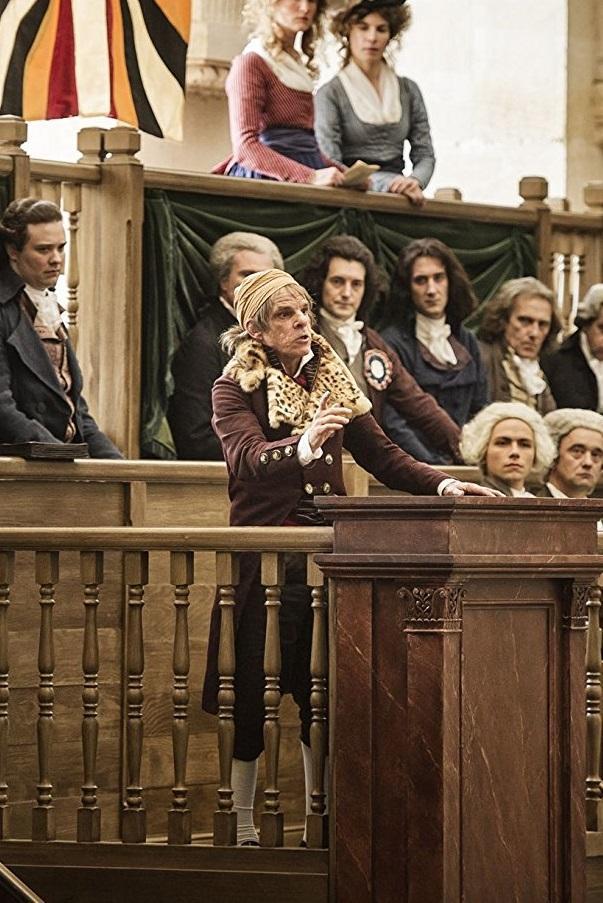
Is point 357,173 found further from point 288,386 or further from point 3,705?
point 3,705

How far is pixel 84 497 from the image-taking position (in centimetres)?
612

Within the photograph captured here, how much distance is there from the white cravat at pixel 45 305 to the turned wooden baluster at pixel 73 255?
55cm

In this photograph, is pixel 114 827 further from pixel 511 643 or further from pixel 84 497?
pixel 511 643

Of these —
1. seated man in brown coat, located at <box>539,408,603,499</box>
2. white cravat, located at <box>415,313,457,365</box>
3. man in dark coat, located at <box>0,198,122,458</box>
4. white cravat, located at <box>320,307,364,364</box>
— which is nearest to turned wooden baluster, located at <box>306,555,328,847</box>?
man in dark coat, located at <box>0,198,122,458</box>

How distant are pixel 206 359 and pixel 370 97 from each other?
1.47m

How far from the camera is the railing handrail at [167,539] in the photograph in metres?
5.00

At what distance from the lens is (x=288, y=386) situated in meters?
5.38

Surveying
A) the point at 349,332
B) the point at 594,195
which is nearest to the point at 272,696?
the point at 349,332

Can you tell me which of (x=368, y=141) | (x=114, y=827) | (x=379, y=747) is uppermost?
(x=368, y=141)

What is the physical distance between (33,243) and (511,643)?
A: 2.34 meters

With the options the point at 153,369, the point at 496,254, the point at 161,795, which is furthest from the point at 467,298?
the point at 161,795

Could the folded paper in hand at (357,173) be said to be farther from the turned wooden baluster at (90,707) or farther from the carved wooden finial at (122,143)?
the turned wooden baluster at (90,707)

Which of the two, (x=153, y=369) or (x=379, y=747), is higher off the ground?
(x=153, y=369)

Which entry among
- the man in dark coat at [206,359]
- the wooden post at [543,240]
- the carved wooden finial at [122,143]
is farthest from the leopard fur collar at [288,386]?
the wooden post at [543,240]
